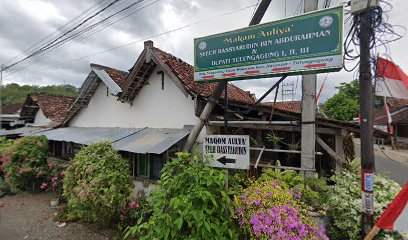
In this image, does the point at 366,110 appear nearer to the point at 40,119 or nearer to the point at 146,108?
the point at 146,108

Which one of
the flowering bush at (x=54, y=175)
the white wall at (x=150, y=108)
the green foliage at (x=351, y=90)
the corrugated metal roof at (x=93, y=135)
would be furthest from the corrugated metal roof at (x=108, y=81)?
the green foliage at (x=351, y=90)

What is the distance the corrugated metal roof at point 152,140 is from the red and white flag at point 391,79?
16.4ft

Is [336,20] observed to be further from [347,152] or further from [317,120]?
[347,152]

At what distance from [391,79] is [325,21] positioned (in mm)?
1560

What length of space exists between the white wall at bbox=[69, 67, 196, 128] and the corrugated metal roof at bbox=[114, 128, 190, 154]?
40cm

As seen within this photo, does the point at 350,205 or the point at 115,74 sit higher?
the point at 115,74

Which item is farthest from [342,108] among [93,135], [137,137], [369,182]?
[93,135]

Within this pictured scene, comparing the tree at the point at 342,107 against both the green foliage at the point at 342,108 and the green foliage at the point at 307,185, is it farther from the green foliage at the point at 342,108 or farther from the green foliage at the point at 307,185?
the green foliage at the point at 307,185

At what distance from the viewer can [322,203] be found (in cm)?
439

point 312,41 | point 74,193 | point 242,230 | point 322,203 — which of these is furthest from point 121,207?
point 312,41

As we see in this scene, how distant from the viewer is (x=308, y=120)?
4.96 metres

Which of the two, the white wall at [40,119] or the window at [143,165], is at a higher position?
the white wall at [40,119]

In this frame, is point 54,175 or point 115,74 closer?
point 54,175

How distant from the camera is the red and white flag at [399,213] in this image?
2906 millimetres
